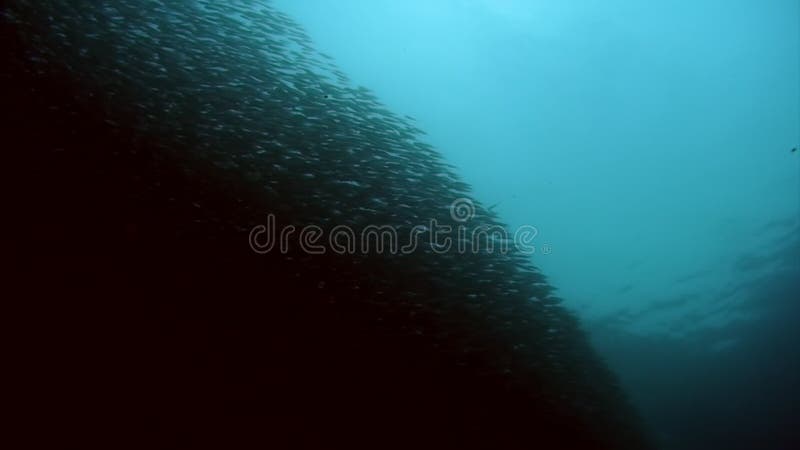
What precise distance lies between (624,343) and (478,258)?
1872cm

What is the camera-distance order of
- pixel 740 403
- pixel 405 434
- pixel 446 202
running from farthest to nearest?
1. pixel 740 403
2. pixel 446 202
3. pixel 405 434

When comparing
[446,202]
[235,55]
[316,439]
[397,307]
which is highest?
[235,55]

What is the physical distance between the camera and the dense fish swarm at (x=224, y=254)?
505 centimetres

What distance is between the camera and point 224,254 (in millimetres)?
5781

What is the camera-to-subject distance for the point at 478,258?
7.58m

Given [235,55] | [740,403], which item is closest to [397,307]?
[235,55]

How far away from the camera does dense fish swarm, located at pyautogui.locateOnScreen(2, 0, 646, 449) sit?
5055mm

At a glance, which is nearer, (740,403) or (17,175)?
(17,175)

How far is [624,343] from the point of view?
71.6 ft

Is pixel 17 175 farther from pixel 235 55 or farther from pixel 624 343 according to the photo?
pixel 624 343

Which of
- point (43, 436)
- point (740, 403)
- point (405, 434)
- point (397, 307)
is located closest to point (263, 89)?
point (397, 307)

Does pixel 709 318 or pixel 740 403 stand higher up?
pixel 709 318

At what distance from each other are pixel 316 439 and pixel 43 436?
11.0 ft

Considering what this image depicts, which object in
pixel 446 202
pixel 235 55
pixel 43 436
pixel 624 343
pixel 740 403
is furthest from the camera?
pixel 624 343
